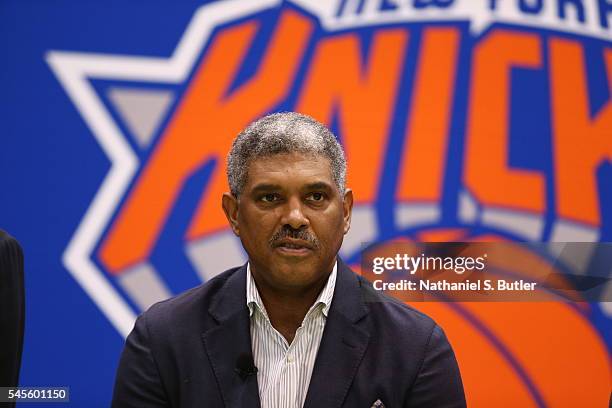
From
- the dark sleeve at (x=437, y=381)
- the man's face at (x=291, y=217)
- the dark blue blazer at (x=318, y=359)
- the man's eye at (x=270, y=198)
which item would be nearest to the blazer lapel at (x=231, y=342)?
the dark blue blazer at (x=318, y=359)

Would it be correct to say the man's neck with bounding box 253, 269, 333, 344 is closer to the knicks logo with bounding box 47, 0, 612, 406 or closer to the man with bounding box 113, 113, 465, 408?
the man with bounding box 113, 113, 465, 408

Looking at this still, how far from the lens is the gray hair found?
1.62 metres

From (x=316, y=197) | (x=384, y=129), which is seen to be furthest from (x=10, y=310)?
(x=384, y=129)

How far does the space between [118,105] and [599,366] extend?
2379mm

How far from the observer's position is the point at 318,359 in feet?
5.27

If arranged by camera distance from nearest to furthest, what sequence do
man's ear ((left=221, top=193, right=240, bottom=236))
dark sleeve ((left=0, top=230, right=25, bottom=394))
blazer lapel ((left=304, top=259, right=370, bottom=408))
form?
1. blazer lapel ((left=304, top=259, right=370, bottom=408))
2. man's ear ((left=221, top=193, right=240, bottom=236))
3. dark sleeve ((left=0, top=230, right=25, bottom=394))

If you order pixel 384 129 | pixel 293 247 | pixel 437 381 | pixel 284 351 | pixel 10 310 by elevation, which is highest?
pixel 384 129

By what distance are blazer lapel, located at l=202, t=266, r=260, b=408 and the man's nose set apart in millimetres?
270

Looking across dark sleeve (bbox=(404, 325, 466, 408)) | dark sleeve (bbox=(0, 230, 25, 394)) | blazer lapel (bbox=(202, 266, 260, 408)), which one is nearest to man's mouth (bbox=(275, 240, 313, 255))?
blazer lapel (bbox=(202, 266, 260, 408))

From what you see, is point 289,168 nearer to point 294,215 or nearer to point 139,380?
point 294,215

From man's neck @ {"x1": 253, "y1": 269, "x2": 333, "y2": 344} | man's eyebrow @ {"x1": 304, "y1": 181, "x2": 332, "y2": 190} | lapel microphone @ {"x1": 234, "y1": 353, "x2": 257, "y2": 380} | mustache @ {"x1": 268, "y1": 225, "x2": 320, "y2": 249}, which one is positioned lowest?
lapel microphone @ {"x1": 234, "y1": 353, "x2": 257, "y2": 380}

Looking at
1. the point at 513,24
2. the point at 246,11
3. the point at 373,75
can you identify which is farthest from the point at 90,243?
the point at 513,24

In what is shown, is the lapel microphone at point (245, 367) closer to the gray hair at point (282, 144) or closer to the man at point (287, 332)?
the man at point (287, 332)

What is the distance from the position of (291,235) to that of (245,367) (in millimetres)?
335
